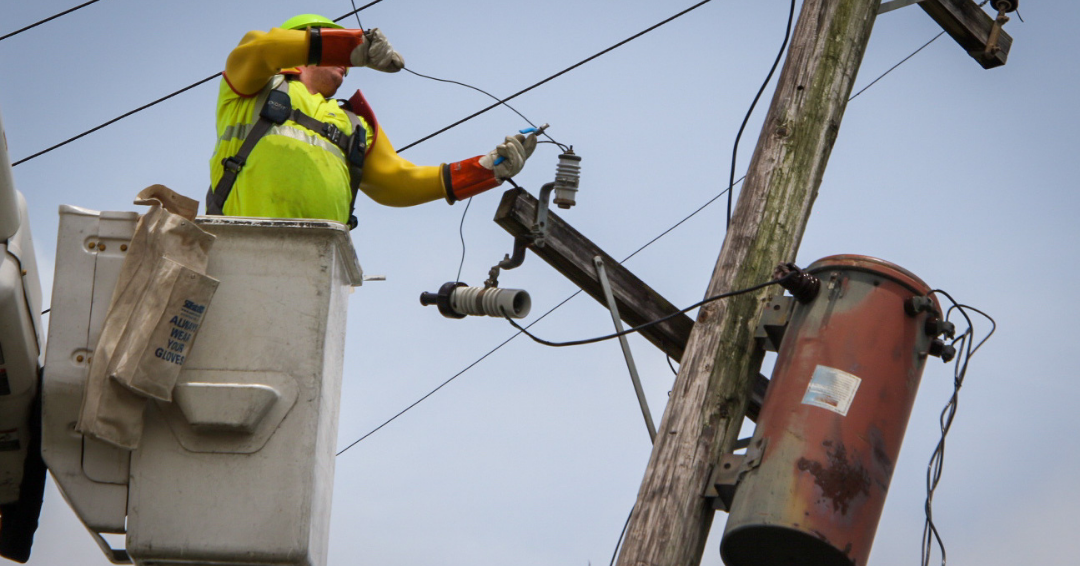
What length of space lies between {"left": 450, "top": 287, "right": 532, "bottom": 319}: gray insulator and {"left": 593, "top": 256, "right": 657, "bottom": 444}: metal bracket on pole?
0.37 metres

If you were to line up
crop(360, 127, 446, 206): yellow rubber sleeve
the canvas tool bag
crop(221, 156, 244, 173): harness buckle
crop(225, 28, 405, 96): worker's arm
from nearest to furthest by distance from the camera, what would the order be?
1. the canvas tool bag
2. crop(225, 28, 405, 96): worker's arm
3. crop(221, 156, 244, 173): harness buckle
4. crop(360, 127, 446, 206): yellow rubber sleeve

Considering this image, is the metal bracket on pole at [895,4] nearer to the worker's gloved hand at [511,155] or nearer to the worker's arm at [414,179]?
the worker's gloved hand at [511,155]

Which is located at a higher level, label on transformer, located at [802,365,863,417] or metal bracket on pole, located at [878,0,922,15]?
metal bracket on pole, located at [878,0,922,15]

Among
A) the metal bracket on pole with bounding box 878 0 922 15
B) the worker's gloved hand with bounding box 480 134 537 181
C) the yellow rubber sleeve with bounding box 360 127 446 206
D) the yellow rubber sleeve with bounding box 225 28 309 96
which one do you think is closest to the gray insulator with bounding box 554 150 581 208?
the worker's gloved hand with bounding box 480 134 537 181

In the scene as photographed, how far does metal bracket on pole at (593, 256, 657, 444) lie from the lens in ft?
17.0

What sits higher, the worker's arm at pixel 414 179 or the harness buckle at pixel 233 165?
the worker's arm at pixel 414 179

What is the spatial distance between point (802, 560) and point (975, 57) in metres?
3.23

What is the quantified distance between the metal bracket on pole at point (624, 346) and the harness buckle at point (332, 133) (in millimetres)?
1166

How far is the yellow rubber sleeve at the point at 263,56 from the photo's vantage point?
5.06 meters

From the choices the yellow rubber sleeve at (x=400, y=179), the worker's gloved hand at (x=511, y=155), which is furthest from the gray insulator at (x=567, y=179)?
the yellow rubber sleeve at (x=400, y=179)

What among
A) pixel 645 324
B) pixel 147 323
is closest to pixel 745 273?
pixel 645 324

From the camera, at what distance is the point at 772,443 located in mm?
4645

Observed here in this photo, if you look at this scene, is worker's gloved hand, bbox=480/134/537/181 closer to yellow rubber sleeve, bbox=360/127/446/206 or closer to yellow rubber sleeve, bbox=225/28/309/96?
yellow rubber sleeve, bbox=360/127/446/206

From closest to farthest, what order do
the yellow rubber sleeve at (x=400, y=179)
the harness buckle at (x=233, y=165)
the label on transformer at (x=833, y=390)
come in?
the label on transformer at (x=833, y=390) < the harness buckle at (x=233, y=165) < the yellow rubber sleeve at (x=400, y=179)
